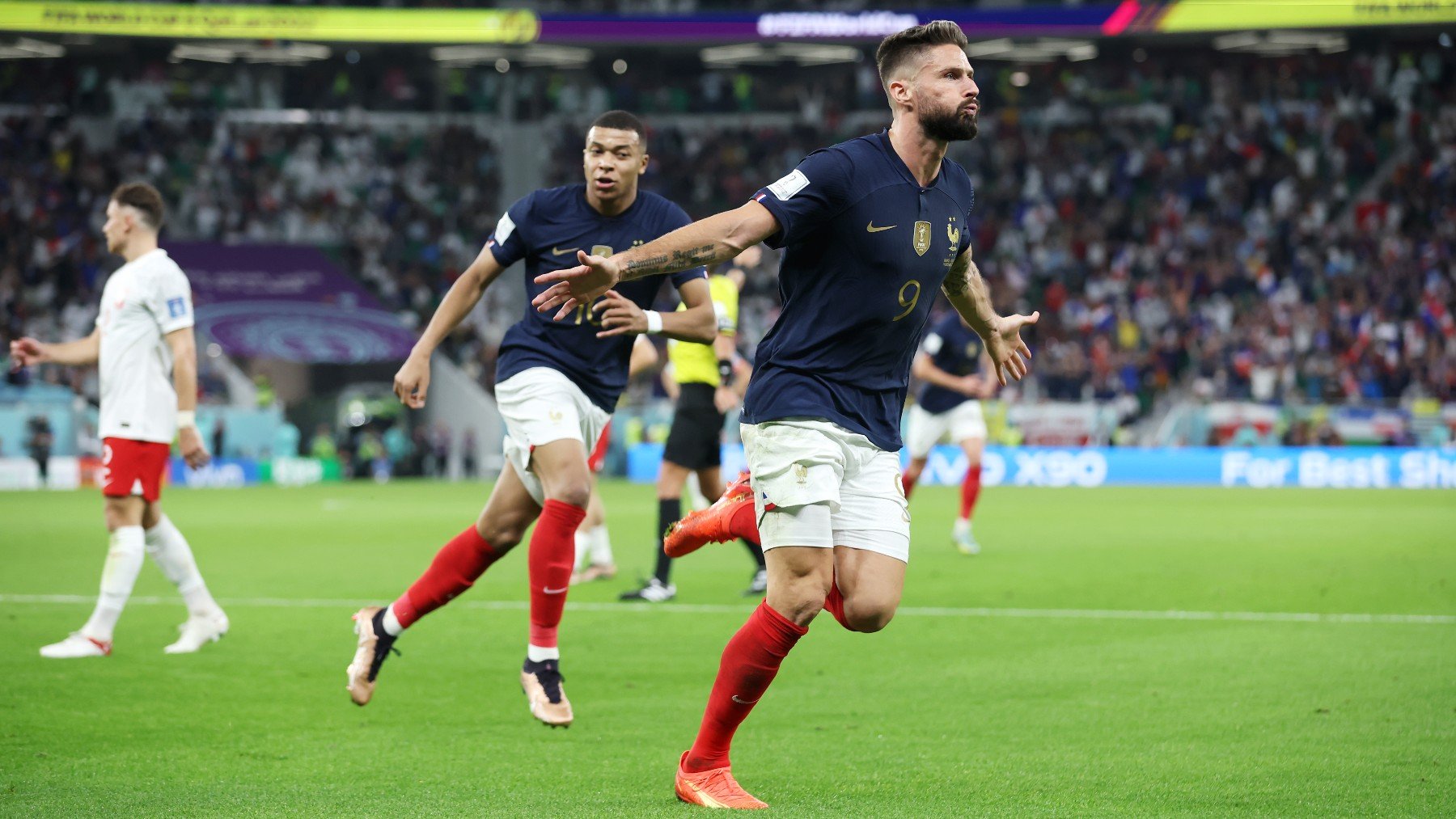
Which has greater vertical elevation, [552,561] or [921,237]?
[921,237]

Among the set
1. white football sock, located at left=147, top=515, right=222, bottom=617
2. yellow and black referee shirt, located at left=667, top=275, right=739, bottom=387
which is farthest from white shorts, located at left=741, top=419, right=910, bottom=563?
yellow and black referee shirt, located at left=667, top=275, right=739, bottom=387

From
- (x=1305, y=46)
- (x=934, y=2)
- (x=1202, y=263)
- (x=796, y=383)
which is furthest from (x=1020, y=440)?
(x=796, y=383)

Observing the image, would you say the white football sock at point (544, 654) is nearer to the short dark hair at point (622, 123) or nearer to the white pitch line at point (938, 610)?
the short dark hair at point (622, 123)

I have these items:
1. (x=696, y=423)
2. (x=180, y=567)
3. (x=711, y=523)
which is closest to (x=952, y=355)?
(x=696, y=423)

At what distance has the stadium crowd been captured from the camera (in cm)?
3091

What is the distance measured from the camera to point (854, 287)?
186 inches

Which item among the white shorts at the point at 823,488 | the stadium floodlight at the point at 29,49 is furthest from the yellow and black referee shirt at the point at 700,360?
the stadium floodlight at the point at 29,49

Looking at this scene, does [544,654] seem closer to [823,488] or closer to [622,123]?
[823,488]

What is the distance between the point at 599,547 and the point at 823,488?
23.3 feet

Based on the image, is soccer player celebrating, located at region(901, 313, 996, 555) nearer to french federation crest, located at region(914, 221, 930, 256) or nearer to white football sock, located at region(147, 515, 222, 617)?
white football sock, located at region(147, 515, 222, 617)

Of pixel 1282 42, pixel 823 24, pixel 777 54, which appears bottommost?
pixel 1282 42

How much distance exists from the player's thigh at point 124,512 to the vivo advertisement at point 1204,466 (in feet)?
61.0

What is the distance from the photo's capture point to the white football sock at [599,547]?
1146 centimetres

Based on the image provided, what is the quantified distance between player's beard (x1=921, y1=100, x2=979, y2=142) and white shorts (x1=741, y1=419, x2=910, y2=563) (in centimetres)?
100
